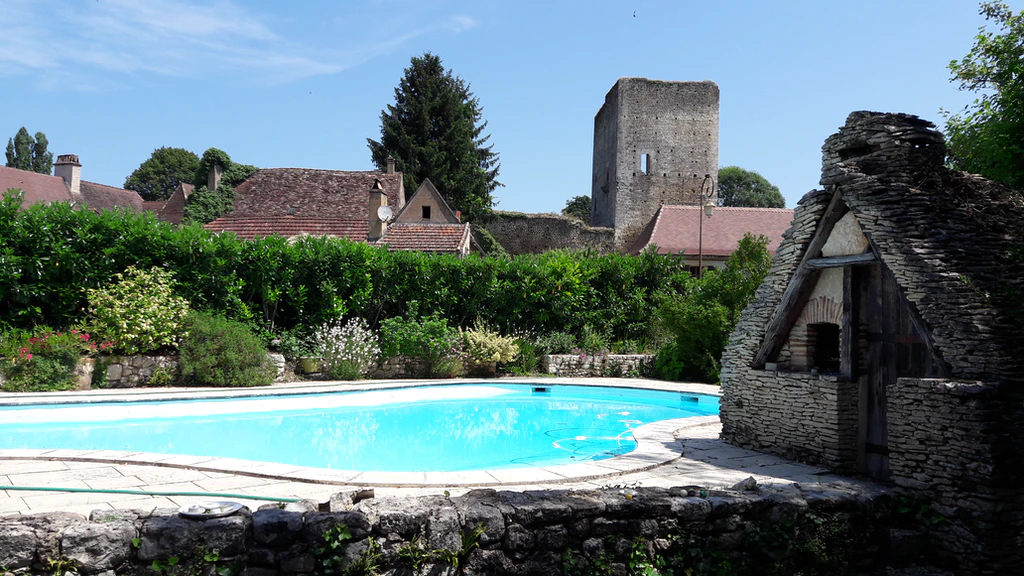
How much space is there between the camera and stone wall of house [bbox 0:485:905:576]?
11.4ft

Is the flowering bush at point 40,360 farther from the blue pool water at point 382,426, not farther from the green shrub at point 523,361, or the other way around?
the green shrub at point 523,361

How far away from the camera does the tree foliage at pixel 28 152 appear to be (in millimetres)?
60094

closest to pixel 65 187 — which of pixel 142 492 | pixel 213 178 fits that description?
pixel 213 178

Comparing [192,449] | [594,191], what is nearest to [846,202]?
[192,449]

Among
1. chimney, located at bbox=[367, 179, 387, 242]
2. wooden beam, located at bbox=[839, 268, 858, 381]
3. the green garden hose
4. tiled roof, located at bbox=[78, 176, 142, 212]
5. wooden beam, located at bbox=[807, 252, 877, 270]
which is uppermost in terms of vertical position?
tiled roof, located at bbox=[78, 176, 142, 212]

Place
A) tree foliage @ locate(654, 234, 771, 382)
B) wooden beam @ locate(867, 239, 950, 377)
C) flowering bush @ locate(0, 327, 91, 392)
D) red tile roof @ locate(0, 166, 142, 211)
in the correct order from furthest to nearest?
red tile roof @ locate(0, 166, 142, 211) < tree foliage @ locate(654, 234, 771, 382) < flowering bush @ locate(0, 327, 91, 392) < wooden beam @ locate(867, 239, 950, 377)

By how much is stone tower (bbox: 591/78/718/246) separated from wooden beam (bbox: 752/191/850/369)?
31499 millimetres

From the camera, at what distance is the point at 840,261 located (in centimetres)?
623

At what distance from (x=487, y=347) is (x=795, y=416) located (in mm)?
8750

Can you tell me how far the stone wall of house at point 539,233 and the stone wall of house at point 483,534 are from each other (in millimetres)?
31519

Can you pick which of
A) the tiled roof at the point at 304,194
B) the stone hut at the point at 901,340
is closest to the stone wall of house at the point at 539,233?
the tiled roof at the point at 304,194

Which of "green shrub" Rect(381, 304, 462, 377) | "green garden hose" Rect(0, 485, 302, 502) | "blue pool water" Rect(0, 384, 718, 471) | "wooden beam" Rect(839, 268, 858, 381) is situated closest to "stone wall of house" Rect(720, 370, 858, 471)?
"wooden beam" Rect(839, 268, 858, 381)

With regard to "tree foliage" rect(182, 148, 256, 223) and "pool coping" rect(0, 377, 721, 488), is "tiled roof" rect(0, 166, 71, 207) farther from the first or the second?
"pool coping" rect(0, 377, 721, 488)

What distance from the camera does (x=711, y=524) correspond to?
14.5ft
